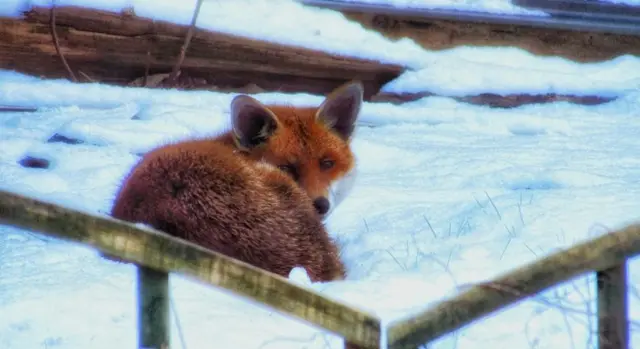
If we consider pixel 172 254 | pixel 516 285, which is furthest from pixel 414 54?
pixel 172 254

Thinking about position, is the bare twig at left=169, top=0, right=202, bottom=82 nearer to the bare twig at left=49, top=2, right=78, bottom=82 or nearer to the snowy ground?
the snowy ground

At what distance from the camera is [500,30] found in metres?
11.0

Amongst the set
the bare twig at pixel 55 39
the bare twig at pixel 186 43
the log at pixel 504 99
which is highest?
the log at pixel 504 99

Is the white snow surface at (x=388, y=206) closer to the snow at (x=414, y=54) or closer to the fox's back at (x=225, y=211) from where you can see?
the fox's back at (x=225, y=211)

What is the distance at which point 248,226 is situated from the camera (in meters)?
3.98

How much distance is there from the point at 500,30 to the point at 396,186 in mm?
4644

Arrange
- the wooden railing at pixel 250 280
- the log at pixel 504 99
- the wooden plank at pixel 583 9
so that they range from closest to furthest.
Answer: the wooden railing at pixel 250 280 → the log at pixel 504 99 → the wooden plank at pixel 583 9

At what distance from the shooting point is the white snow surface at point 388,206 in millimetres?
3322

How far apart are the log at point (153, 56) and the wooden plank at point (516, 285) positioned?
6859mm

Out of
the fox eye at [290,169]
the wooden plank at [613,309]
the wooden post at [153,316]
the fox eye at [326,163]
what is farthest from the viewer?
the fox eye at [326,163]

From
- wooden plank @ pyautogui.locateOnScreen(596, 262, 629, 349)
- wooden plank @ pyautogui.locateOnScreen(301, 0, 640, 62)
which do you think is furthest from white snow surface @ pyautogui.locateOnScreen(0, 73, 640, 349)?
wooden plank @ pyautogui.locateOnScreen(301, 0, 640, 62)

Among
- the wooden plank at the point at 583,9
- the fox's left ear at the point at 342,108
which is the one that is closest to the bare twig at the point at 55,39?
the fox's left ear at the point at 342,108

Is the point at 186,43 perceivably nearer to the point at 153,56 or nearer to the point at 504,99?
the point at 153,56

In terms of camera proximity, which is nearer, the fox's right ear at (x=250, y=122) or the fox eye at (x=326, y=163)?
the fox's right ear at (x=250, y=122)
